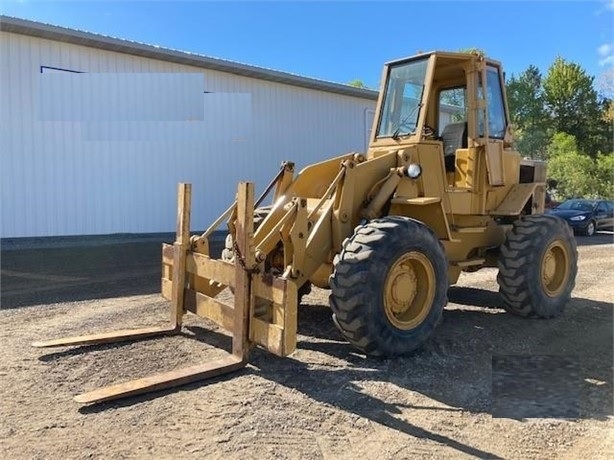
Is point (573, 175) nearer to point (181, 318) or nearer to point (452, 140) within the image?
point (452, 140)

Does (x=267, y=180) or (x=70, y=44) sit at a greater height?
(x=70, y=44)

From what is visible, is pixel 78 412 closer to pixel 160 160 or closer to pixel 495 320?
pixel 495 320

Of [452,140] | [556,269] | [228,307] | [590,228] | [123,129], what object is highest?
[123,129]

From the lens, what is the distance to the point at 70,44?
45.5ft

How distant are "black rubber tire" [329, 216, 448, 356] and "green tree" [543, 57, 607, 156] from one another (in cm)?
4478

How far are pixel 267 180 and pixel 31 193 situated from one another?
7014 millimetres

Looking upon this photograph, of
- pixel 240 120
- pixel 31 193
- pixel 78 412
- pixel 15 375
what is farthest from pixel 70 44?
pixel 78 412

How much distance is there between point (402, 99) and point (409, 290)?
8.28 feet

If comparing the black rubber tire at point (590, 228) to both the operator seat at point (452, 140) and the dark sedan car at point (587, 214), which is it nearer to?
the dark sedan car at point (587, 214)

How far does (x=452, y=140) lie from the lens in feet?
23.2

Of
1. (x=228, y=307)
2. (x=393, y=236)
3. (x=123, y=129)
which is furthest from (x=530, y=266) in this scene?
(x=123, y=129)

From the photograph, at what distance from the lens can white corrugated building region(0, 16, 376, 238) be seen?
13312mm

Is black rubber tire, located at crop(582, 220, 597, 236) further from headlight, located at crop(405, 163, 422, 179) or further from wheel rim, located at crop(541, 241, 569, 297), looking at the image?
headlight, located at crop(405, 163, 422, 179)

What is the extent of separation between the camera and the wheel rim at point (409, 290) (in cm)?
514
